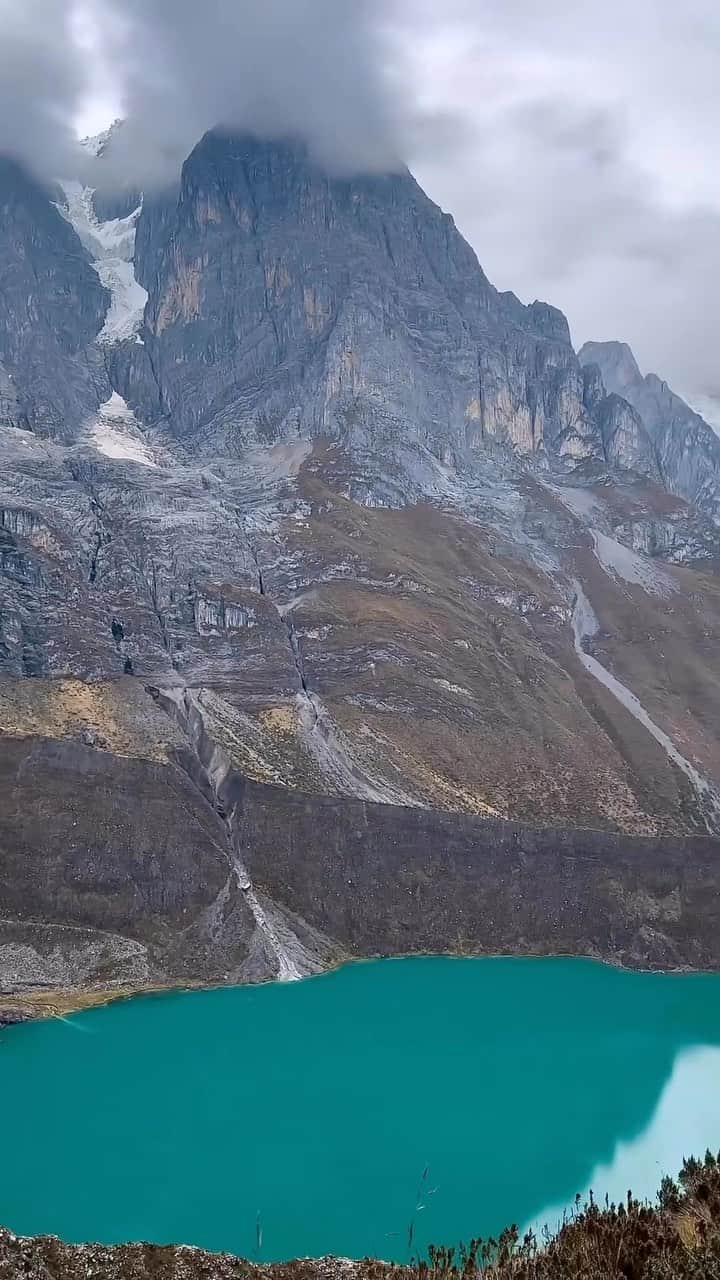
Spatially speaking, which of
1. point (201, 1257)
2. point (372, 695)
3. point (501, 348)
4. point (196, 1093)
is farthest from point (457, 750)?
point (501, 348)

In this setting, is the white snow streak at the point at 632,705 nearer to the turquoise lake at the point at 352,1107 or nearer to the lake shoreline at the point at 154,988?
the lake shoreline at the point at 154,988

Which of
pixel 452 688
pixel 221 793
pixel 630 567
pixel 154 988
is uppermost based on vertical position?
pixel 630 567


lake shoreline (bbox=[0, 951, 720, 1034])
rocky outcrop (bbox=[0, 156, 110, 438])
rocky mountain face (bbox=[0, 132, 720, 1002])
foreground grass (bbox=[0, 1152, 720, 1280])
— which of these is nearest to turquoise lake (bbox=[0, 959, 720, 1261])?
lake shoreline (bbox=[0, 951, 720, 1034])

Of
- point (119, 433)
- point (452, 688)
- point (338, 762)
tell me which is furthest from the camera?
point (119, 433)

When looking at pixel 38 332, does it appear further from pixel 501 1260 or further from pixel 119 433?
pixel 501 1260

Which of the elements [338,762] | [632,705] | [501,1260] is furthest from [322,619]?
[501,1260]

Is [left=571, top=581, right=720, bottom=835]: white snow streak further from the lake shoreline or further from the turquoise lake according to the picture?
the turquoise lake

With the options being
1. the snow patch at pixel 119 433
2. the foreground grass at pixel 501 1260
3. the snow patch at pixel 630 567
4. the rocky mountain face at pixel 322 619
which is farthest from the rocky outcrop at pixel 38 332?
the foreground grass at pixel 501 1260

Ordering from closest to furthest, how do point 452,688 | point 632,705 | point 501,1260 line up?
1. point 501,1260
2. point 452,688
3. point 632,705

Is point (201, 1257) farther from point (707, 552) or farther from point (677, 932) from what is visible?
A: point (707, 552)

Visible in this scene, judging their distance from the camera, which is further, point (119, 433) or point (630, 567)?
point (119, 433)
